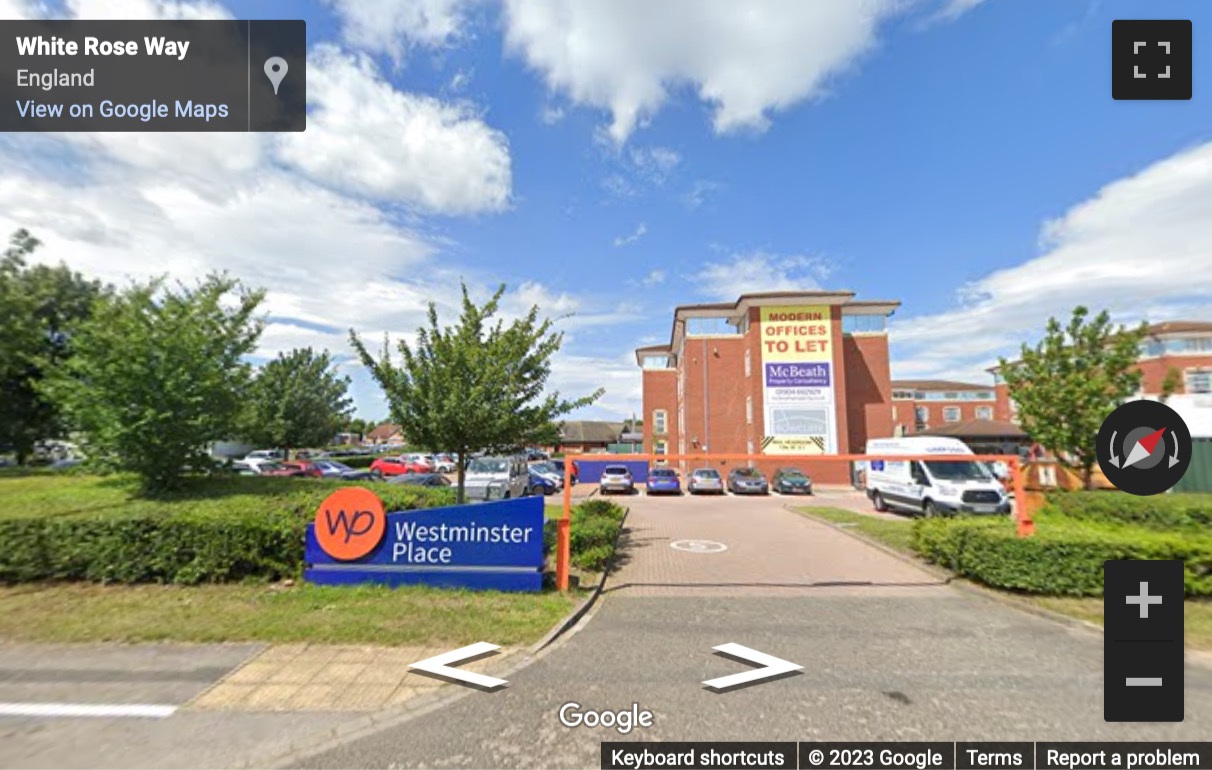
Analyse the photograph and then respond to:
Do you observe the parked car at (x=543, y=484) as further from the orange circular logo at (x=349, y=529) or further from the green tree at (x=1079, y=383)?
the green tree at (x=1079, y=383)

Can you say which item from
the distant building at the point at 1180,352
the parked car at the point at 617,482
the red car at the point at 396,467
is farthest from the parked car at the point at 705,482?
the distant building at the point at 1180,352

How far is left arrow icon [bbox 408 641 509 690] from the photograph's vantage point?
178 inches

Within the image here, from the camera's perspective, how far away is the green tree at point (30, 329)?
48.7 ft

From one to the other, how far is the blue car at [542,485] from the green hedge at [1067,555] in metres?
19.1

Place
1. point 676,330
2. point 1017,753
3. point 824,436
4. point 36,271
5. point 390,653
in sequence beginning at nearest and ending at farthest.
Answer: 1. point 1017,753
2. point 390,653
3. point 36,271
4. point 824,436
5. point 676,330

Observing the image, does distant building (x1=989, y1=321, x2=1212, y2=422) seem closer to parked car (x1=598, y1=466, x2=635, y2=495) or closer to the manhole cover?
parked car (x1=598, y1=466, x2=635, y2=495)

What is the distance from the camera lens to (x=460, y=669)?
479 centimetres

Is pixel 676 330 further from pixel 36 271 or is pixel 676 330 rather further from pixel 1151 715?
Answer: pixel 1151 715

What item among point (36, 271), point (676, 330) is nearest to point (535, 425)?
point (36, 271)

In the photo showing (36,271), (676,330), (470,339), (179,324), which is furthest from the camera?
(676,330)

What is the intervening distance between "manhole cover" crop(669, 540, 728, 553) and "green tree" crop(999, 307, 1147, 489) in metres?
9.99

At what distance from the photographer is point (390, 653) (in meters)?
5.14

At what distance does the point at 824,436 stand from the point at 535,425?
26.5 m

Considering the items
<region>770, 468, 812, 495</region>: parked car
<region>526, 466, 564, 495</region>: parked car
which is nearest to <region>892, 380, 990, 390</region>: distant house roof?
<region>770, 468, 812, 495</region>: parked car
